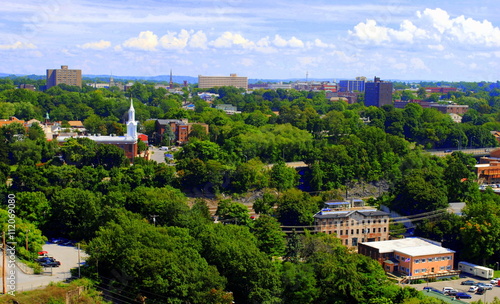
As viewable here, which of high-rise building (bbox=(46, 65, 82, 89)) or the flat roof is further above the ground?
high-rise building (bbox=(46, 65, 82, 89))

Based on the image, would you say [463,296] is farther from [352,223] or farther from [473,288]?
[352,223]

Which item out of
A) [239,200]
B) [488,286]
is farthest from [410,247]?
[239,200]

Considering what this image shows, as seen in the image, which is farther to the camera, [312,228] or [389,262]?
[312,228]

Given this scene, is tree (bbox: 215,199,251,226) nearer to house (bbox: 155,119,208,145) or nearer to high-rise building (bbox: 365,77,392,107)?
house (bbox: 155,119,208,145)

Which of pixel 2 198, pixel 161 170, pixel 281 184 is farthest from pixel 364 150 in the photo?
pixel 2 198

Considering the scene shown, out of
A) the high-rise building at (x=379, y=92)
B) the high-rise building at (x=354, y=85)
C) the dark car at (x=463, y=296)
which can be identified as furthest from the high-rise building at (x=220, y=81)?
the dark car at (x=463, y=296)

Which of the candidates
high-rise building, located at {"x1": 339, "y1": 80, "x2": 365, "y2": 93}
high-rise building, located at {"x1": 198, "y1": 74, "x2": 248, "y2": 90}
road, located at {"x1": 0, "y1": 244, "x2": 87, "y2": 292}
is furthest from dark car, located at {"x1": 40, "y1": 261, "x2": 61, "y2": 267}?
high-rise building, located at {"x1": 198, "y1": 74, "x2": 248, "y2": 90}

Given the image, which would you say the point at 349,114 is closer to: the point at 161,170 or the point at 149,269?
the point at 161,170
